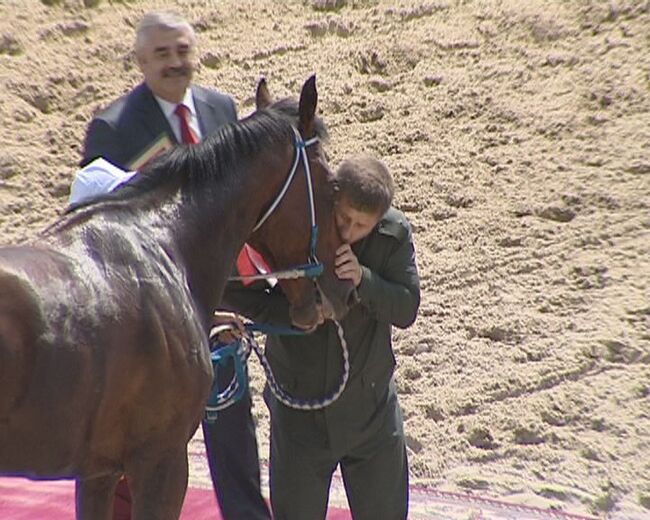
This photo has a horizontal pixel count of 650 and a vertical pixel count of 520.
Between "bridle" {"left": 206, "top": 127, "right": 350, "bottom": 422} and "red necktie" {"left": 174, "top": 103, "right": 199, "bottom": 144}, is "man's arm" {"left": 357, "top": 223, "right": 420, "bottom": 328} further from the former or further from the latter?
"red necktie" {"left": 174, "top": 103, "right": 199, "bottom": 144}

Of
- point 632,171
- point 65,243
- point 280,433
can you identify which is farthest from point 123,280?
point 632,171

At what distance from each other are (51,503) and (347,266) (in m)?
1.90

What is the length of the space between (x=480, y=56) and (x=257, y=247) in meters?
4.70

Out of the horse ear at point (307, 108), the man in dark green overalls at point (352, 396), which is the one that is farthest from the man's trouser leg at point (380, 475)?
the horse ear at point (307, 108)

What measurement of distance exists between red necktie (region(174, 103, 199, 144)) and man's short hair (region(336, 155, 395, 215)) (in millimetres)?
829

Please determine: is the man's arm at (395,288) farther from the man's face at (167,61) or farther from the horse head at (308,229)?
the man's face at (167,61)

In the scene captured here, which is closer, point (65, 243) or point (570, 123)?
point (65, 243)

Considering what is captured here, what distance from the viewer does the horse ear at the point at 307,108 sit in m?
4.17

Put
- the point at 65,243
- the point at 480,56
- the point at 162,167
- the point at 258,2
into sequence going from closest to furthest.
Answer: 1. the point at 65,243
2. the point at 162,167
3. the point at 480,56
4. the point at 258,2

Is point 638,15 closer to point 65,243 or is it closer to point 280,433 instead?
point 280,433

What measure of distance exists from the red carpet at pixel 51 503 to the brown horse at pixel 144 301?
3.88ft

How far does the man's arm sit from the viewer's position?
4.24m

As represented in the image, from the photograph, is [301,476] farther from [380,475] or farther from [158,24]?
[158,24]

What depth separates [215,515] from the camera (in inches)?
209
